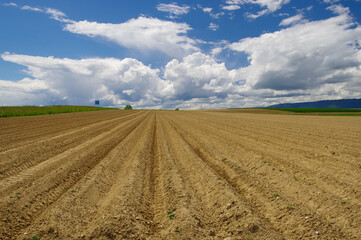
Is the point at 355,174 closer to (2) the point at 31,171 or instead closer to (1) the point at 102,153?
(1) the point at 102,153

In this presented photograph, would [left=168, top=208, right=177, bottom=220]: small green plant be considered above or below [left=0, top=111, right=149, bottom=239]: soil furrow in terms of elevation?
below

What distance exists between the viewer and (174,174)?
7.35 metres

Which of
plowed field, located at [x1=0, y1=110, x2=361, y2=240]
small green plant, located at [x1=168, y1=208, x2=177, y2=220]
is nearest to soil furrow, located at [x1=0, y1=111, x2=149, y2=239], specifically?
plowed field, located at [x1=0, y1=110, x2=361, y2=240]

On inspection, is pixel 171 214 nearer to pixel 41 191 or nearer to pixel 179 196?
pixel 179 196

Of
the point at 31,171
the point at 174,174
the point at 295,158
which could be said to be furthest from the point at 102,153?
the point at 295,158

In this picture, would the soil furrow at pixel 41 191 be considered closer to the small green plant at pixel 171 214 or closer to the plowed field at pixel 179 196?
the plowed field at pixel 179 196

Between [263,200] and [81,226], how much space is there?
14.7 feet

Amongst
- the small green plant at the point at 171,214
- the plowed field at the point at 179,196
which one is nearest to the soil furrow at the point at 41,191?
the plowed field at the point at 179,196

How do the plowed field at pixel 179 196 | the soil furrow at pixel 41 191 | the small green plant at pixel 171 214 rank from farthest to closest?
the small green plant at pixel 171 214, the soil furrow at pixel 41 191, the plowed field at pixel 179 196

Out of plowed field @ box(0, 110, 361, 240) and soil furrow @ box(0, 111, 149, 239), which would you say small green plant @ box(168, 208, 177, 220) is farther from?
soil furrow @ box(0, 111, 149, 239)

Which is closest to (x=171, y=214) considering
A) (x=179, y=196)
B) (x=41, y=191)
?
(x=179, y=196)

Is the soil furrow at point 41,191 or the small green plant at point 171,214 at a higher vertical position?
the soil furrow at point 41,191

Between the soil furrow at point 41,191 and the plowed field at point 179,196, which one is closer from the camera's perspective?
the plowed field at point 179,196

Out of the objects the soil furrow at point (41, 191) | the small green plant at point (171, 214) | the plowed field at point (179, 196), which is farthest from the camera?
the small green plant at point (171, 214)
